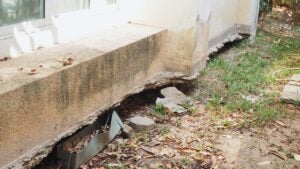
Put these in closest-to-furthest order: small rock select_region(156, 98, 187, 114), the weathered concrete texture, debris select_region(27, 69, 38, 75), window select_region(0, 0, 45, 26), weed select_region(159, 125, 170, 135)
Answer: the weathered concrete texture, debris select_region(27, 69, 38, 75), window select_region(0, 0, 45, 26), weed select_region(159, 125, 170, 135), small rock select_region(156, 98, 187, 114)

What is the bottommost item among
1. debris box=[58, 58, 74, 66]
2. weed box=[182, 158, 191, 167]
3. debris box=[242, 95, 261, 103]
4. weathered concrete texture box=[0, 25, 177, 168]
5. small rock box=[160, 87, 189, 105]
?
weed box=[182, 158, 191, 167]

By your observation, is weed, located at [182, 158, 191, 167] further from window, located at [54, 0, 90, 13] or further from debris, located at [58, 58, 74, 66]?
window, located at [54, 0, 90, 13]

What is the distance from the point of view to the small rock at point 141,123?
5020 millimetres

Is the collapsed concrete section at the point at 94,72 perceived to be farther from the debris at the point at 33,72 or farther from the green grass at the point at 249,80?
the green grass at the point at 249,80

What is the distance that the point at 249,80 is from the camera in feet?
22.5

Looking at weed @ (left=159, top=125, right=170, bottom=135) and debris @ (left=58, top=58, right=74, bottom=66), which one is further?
weed @ (left=159, top=125, right=170, bottom=135)

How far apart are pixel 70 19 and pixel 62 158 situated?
1.66 meters

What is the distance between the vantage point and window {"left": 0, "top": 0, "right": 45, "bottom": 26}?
407 centimetres

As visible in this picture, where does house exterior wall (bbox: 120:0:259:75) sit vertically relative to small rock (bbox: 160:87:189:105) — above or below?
above

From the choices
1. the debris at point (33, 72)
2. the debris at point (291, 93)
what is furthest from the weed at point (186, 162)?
the debris at point (291, 93)

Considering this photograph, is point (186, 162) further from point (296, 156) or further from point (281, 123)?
point (281, 123)

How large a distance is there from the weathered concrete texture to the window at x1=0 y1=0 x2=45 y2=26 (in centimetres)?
38

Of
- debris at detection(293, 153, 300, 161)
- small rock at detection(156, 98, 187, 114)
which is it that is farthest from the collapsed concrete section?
debris at detection(293, 153, 300, 161)

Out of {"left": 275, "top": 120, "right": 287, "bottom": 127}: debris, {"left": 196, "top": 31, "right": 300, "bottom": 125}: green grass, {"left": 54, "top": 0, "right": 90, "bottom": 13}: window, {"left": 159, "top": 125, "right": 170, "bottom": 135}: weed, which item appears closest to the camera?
{"left": 54, "top": 0, "right": 90, "bottom": 13}: window
